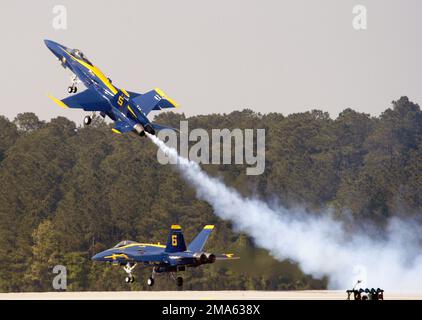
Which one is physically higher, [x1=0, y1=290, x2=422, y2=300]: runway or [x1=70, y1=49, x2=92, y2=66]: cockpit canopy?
[x1=70, y1=49, x2=92, y2=66]: cockpit canopy

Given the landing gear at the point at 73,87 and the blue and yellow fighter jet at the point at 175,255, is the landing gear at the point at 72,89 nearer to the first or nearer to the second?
the landing gear at the point at 73,87

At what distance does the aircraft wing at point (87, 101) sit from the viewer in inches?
4203

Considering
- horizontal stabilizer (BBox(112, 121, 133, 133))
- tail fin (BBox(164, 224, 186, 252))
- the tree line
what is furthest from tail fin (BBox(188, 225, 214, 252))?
the tree line

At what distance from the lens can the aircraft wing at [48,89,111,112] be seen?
106750 mm

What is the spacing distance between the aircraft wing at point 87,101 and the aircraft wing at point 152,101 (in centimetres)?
240

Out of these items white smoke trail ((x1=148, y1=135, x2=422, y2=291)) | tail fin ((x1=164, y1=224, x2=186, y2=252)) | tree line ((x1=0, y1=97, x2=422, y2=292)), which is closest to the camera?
tail fin ((x1=164, y1=224, x2=186, y2=252))

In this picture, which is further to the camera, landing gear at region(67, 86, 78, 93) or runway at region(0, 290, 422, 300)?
runway at region(0, 290, 422, 300)

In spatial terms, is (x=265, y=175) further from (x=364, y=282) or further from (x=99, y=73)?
(x=99, y=73)

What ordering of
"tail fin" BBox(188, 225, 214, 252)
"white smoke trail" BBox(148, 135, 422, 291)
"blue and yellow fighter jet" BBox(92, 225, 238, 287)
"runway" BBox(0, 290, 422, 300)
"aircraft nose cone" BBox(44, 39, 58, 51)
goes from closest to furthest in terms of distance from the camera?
1. "blue and yellow fighter jet" BBox(92, 225, 238, 287)
2. "aircraft nose cone" BBox(44, 39, 58, 51)
3. "runway" BBox(0, 290, 422, 300)
4. "tail fin" BBox(188, 225, 214, 252)
5. "white smoke trail" BBox(148, 135, 422, 291)

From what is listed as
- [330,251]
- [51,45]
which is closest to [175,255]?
[51,45]

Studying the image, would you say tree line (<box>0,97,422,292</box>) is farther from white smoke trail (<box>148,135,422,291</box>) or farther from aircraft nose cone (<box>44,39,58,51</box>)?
aircraft nose cone (<box>44,39,58,51</box>)

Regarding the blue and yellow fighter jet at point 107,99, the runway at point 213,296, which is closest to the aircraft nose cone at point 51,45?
the blue and yellow fighter jet at point 107,99

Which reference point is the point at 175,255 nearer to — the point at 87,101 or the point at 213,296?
the point at 213,296

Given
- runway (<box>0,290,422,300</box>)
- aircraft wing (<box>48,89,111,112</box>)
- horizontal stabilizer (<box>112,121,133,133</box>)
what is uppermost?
aircraft wing (<box>48,89,111,112</box>)
